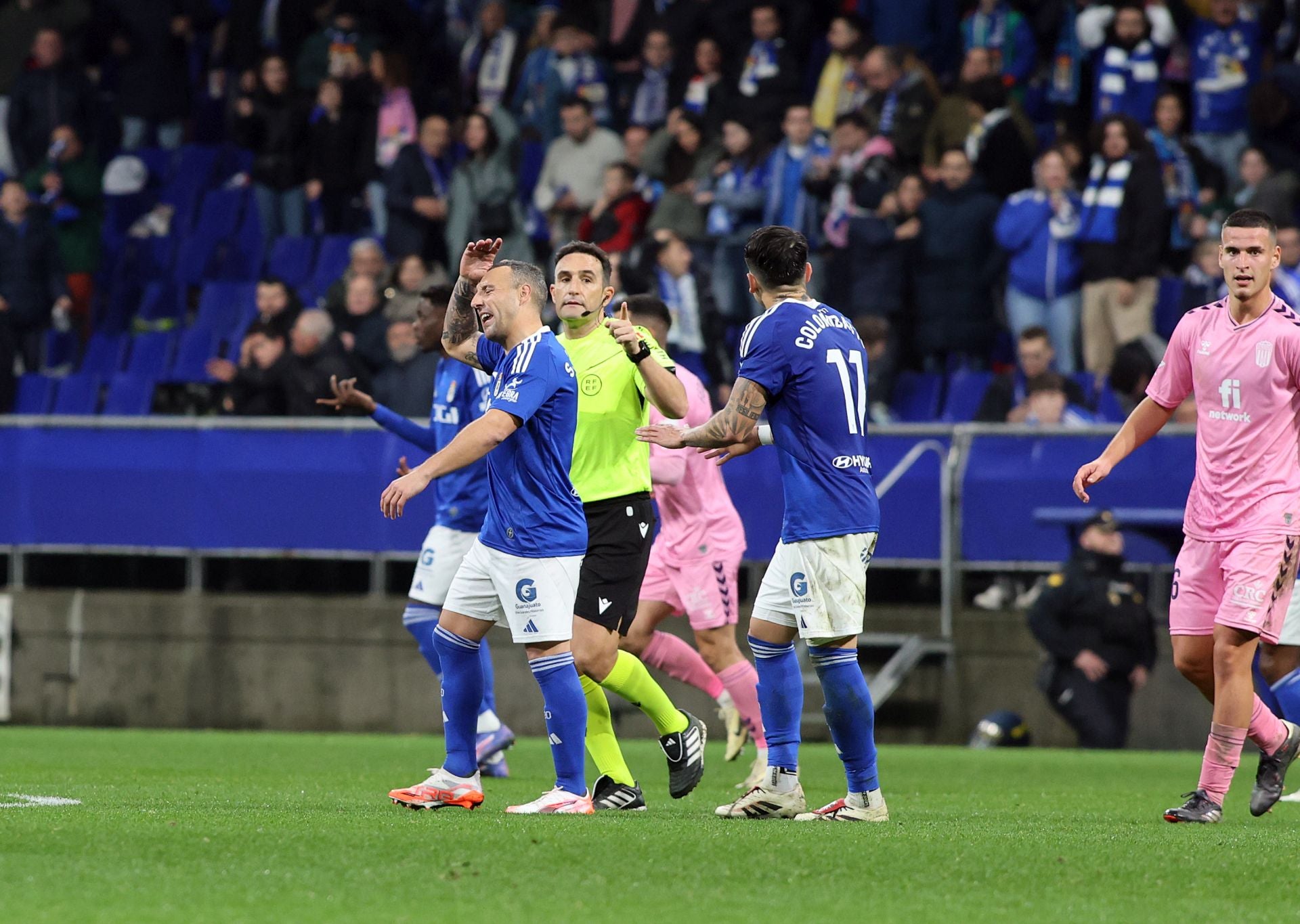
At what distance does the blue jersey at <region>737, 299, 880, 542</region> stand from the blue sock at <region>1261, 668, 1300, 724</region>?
310 cm

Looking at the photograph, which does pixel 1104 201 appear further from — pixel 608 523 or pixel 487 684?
pixel 608 523

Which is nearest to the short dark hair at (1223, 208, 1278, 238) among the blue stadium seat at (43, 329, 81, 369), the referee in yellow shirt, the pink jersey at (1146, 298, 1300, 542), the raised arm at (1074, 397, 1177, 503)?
the pink jersey at (1146, 298, 1300, 542)

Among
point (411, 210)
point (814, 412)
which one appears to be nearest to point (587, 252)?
point (814, 412)

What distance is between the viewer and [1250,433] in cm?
842

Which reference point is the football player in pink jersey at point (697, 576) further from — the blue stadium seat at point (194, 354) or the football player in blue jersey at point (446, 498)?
the blue stadium seat at point (194, 354)

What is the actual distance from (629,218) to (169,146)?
6.87m

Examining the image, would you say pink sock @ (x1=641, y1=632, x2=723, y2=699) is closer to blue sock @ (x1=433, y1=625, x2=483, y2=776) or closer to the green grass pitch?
the green grass pitch

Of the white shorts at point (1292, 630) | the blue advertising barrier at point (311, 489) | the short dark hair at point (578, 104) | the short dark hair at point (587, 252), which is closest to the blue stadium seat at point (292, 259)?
the short dark hair at point (578, 104)

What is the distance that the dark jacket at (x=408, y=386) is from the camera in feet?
52.5

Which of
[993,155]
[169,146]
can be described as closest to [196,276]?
[169,146]

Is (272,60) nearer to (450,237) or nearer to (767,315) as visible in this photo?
(450,237)

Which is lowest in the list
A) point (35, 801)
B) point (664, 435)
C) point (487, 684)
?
point (35, 801)

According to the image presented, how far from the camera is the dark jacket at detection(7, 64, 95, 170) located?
2158 centimetres

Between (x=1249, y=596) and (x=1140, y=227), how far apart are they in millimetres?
8410
